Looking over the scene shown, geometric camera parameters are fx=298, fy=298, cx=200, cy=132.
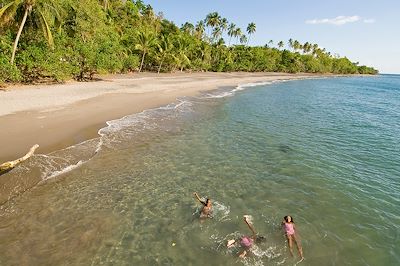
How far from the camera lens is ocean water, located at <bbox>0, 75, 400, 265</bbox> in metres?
8.56

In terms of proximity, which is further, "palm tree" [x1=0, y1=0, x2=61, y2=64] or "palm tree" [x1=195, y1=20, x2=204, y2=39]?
"palm tree" [x1=195, y1=20, x2=204, y2=39]

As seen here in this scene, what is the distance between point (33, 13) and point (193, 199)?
1027 inches

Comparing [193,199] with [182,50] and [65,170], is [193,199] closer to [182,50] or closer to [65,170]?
[65,170]

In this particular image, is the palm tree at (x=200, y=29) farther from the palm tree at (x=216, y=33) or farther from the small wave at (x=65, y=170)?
the small wave at (x=65, y=170)

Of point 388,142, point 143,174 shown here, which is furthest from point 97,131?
point 388,142

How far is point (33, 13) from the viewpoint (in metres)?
27.7

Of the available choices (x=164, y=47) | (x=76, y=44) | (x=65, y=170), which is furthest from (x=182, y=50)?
(x=65, y=170)

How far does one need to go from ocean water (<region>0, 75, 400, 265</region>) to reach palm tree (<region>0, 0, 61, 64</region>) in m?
14.3

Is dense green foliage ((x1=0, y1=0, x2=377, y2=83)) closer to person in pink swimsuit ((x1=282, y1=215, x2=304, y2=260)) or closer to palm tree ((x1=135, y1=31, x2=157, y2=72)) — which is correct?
palm tree ((x1=135, y1=31, x2=157, y2=72))

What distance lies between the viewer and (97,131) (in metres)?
18.2

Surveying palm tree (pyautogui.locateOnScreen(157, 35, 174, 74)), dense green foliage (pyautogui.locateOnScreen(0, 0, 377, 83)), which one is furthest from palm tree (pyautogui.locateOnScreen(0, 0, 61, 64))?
palm tree (pyautogui.locateOnScreen(157, 35, 174, 74))

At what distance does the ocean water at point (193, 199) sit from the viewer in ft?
28.1

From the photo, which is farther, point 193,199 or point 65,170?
point 65,170

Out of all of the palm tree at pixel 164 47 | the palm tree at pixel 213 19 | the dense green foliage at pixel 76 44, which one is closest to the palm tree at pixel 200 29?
the palm tree at pixel 213 19
